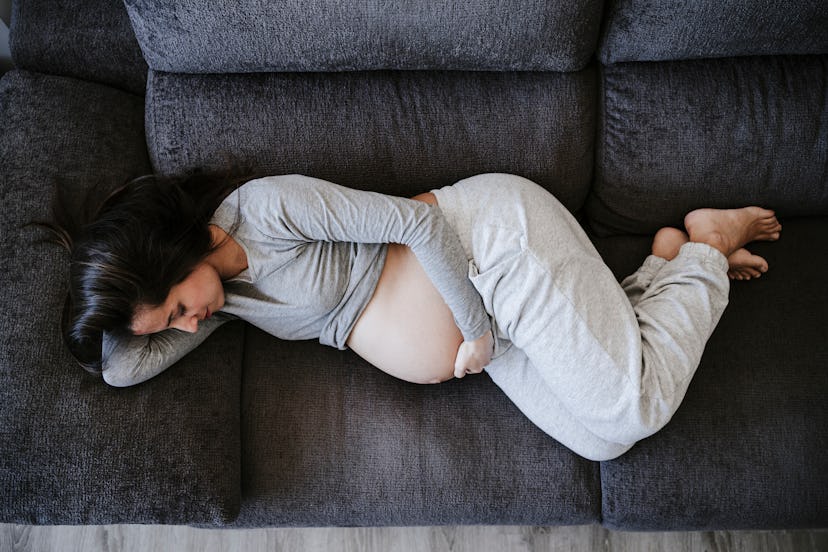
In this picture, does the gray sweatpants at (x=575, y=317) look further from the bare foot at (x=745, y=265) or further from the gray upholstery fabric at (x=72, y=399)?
the gray upholstery fabric at (x=72, y=399)

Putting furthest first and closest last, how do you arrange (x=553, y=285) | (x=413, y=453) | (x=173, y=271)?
(x=413, y=453) < (x=553, y=285) < (x=173, y=271)

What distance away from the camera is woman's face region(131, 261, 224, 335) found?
1080 millimetres

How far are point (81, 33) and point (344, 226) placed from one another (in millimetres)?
792

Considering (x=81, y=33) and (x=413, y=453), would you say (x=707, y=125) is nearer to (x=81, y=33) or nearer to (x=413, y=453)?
(x=413, y=453)

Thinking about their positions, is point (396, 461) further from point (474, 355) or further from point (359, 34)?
point (359, 34)

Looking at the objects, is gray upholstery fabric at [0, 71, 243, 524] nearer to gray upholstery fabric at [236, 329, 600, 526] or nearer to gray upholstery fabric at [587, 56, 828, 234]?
gray upholstery fabric at [236, 329, 600, 526]

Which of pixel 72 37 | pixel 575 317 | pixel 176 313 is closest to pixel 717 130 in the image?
pixel 575 317

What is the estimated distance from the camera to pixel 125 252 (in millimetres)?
1021

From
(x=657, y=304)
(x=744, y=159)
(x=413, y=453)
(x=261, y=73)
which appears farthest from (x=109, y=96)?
(x=744, y=159)

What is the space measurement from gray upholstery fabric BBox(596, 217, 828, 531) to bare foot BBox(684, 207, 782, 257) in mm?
191

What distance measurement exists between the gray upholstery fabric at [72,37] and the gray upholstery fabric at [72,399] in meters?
0.06

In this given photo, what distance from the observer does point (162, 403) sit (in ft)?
3.92

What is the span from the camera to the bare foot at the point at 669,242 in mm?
1402

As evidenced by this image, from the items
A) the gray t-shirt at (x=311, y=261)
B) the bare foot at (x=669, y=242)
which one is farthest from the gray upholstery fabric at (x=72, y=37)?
the bare foot at (x=669, y=242)
